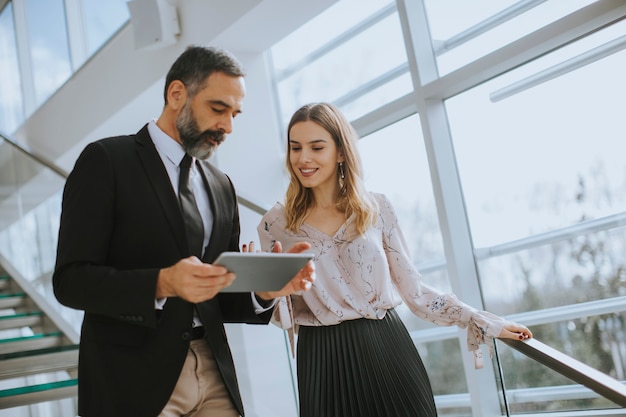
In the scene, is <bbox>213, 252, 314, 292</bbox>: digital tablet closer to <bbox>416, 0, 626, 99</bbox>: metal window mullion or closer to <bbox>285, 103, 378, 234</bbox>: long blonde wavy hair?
<bbox>285, 103, 378, 234</bbox>: long blonde wavy hair

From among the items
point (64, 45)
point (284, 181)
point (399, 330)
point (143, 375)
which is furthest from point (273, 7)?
point (64, 45)

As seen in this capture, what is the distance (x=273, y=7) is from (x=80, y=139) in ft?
10.4

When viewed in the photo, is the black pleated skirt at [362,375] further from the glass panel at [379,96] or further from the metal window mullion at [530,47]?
the glass panel at [379,96]

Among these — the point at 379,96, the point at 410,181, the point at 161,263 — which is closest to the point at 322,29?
the point at 379,96

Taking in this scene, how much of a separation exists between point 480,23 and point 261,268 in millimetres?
3293

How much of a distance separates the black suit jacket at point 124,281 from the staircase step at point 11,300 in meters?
3.71

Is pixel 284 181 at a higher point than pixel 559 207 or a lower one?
Result: higher

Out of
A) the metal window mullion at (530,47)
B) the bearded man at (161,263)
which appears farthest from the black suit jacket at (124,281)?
the metal window mullion at (530,47)

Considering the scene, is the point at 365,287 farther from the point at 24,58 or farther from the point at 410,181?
the point at 24,58

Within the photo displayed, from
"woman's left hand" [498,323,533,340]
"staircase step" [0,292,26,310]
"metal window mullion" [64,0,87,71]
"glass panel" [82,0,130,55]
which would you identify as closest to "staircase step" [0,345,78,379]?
"staircase step" [0,292,26,310]

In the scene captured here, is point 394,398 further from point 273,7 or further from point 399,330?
point 273,7

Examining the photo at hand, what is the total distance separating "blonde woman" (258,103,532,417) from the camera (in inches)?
92.6

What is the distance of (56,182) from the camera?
5.13 metres

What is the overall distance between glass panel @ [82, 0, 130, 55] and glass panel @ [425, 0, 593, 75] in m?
3.20
